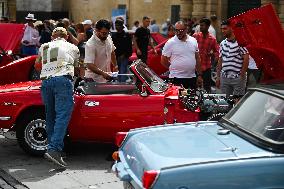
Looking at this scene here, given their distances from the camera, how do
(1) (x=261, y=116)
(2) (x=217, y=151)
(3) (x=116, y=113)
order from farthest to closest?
(3) (x=116, y=113), (1) (x=261, y=116), (2) (x=217, y=151)

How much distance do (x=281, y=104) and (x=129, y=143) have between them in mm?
1482

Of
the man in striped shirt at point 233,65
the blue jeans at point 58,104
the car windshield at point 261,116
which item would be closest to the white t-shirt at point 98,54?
the blue jeans at point 58,104

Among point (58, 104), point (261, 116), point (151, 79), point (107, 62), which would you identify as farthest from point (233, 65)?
point (261, 116)

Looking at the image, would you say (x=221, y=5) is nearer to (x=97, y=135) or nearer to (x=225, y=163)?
(x=97, y=135)

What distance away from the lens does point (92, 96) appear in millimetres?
8203

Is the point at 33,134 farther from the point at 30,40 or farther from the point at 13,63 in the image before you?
the point at 30,40

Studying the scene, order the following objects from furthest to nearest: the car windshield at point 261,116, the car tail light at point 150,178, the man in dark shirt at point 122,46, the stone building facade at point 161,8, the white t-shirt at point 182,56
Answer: the stone building facade at point 161,8
the man in dark shirt at point 122,46
the white t-shirt at point 182,56
the car windshield at point 261,116
the car tail light at point 150,178

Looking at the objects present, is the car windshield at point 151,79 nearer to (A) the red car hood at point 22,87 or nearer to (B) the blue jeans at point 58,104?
(B) the blue jeans at point 58,104

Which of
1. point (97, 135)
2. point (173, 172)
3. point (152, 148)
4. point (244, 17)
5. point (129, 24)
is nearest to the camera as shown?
point (173, 172)

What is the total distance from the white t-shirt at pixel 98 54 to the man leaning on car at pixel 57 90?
0.94 meters

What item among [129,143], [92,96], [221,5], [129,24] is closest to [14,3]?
[129,24]

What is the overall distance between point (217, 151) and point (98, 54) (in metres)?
4.64

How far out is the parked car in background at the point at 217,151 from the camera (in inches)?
182

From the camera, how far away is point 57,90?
25.9ft
